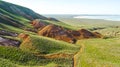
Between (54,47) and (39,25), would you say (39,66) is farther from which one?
(39,25)

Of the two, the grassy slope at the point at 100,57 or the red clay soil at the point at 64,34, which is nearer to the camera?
the grassy slope at the point at 100,57

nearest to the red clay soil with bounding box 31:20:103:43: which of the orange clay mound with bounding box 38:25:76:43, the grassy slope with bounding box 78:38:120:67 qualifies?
the orange clay mound with bounding box 38:25:76:43

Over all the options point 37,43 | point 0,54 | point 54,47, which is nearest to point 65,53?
point 54,47

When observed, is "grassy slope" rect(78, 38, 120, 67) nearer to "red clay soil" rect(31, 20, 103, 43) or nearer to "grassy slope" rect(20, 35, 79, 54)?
"grassy slope" rect(20, 35, 79, 54)

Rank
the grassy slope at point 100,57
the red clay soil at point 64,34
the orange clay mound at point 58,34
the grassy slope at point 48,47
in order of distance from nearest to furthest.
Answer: the grassy slope at point 100,57
the grassy slope at point 48,47
the orange clay mound at point 58,34
the red clay soil at point 64,34

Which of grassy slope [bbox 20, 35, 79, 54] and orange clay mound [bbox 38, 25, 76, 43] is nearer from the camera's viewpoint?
grassy slope [bbox 20, 35, 79, 54]

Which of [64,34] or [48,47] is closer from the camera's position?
[48,47]

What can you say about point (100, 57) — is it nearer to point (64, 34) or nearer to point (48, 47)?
point (48, 47)

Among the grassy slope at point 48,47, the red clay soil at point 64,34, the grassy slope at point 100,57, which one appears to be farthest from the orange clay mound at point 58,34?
the grassy slope at point 100,57

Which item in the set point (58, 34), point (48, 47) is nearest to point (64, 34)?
point (58, 34)

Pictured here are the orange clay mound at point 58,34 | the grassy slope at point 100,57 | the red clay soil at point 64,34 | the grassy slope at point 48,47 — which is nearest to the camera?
the grassy slope at point 100,57

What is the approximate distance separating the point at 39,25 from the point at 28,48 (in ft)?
160

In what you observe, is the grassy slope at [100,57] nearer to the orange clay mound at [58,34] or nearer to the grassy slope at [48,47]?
the grassy slope at [48,47]

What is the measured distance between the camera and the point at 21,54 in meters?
48.4
